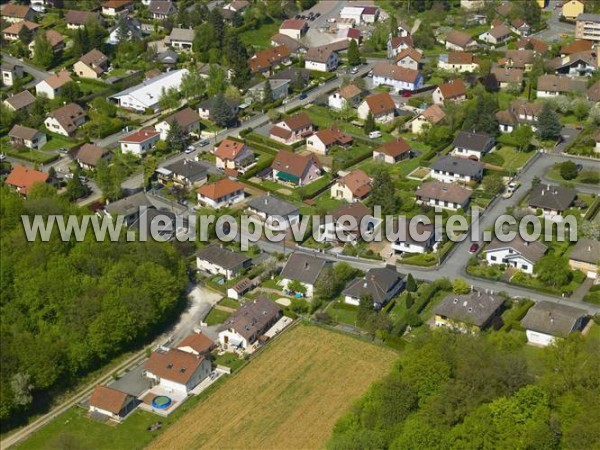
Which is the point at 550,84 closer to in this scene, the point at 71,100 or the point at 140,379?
the point at 71,100

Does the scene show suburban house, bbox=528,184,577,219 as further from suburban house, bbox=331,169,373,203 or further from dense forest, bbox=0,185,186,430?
dense forest, bbox=0,185,186,430

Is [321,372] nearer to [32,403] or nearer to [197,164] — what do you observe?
[32,403]

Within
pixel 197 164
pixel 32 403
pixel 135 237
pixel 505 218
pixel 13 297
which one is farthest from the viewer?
pixel 197 164

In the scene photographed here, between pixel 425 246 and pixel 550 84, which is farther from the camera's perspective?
pixel 550 84

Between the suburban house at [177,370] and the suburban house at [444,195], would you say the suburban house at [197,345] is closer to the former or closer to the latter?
the suburban house at [177,370]

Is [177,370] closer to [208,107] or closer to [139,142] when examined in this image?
[139,142]

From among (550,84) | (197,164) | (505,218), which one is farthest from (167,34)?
(505,218)

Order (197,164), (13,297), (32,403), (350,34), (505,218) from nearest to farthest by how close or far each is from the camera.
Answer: (32,403)
(13,297)
(505,218)
(197,164)
(350,34)
